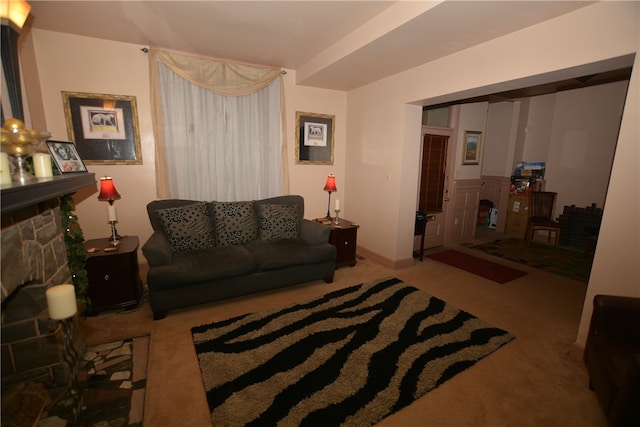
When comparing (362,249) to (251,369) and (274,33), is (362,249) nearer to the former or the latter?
(251,369)

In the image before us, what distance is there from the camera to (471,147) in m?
5.13

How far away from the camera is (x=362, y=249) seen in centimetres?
459

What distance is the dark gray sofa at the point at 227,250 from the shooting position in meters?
2.68

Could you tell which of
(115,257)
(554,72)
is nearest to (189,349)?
(115,257)

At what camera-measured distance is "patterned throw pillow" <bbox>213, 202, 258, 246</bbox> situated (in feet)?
11.2

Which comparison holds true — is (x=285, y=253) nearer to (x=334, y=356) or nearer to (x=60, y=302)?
(x=334, y=356)

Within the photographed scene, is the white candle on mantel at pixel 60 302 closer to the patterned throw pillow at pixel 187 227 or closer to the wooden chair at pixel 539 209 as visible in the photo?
the patterned throw pillow at pixel 187 227

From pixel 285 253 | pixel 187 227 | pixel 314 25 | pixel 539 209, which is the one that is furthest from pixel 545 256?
pixel 187 227

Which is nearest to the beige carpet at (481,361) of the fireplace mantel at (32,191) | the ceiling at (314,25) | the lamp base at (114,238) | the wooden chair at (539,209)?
the lamp base at (114,238)

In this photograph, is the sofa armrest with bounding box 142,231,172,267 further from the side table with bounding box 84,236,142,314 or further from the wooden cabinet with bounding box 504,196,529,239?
the wooden cabinet with bounding box 504,196,529,239

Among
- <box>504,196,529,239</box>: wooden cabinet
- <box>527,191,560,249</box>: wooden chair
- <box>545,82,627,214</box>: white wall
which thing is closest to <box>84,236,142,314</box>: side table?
<box>527,191,560,249</box>: wooden chair

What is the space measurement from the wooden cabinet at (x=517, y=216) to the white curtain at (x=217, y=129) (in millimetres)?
4754

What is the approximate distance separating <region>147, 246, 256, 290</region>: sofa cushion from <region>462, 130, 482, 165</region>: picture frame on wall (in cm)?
412

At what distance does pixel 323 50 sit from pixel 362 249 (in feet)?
9.27
